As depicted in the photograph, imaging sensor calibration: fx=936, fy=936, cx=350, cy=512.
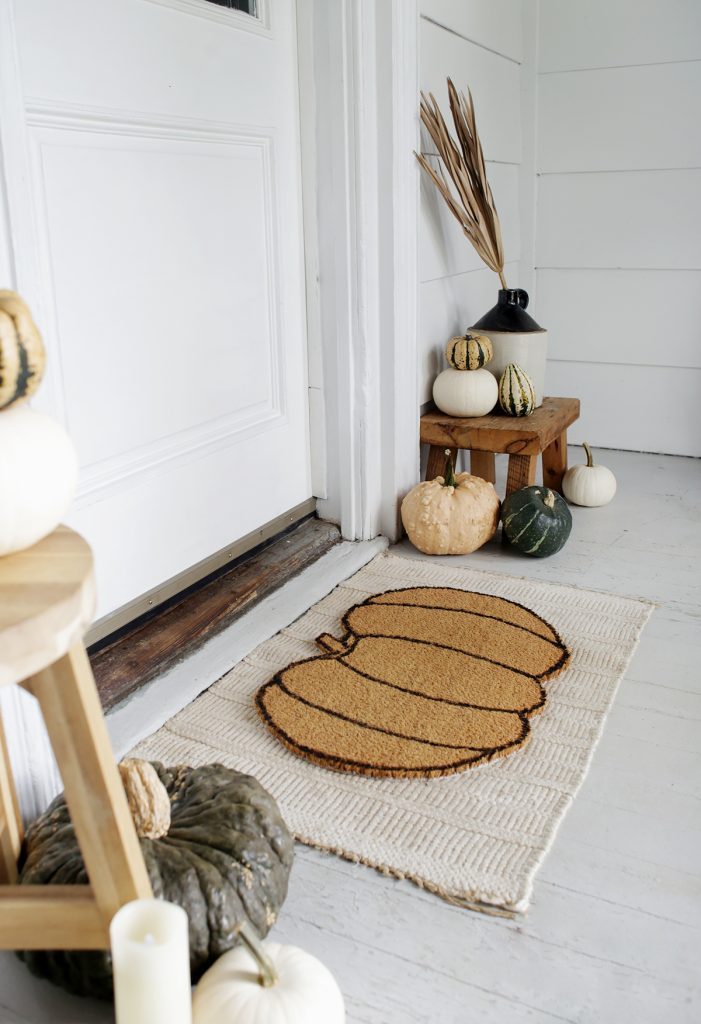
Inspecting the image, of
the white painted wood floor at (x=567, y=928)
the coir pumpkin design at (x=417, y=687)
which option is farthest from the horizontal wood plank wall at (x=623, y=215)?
the white painted wood floor at (x=567, y=928)

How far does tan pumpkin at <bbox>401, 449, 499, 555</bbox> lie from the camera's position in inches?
88.7

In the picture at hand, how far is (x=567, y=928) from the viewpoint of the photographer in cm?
115

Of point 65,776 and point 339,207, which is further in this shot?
point 339,207

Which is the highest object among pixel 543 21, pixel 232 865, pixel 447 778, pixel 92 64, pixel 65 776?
pixel 543 21

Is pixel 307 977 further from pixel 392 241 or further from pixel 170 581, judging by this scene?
pixel 392 241

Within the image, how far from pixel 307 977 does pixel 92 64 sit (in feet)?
4.57

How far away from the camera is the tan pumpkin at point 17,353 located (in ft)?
2.56

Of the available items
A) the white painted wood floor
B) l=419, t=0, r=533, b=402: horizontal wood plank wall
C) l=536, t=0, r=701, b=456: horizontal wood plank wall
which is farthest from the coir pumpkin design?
l=536, t=0, r=701, b=456: horizontal wood plank wall

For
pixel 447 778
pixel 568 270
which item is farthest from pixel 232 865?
pixel 568 270

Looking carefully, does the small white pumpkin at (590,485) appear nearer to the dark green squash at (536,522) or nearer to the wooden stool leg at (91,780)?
the dark green squash at (536,522)

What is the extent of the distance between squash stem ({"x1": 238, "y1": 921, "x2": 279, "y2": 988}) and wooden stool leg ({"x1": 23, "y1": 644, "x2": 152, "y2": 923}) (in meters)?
0.10

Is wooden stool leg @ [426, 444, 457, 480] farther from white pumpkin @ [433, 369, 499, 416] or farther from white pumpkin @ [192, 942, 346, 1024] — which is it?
white pumpkin @ [192, 942, 346, 1024]

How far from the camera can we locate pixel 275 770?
1467mm

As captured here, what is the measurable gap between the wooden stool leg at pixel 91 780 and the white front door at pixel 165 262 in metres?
0.64
